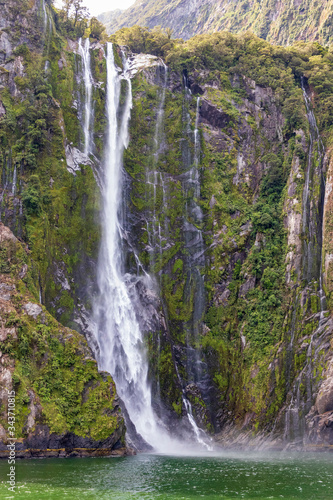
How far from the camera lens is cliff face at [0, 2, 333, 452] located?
82.4 feet

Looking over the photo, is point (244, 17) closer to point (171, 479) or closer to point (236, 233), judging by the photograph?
point (236, 233)

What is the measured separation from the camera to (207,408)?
31016 millimetres

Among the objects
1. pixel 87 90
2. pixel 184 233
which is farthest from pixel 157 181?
pixel 87 90

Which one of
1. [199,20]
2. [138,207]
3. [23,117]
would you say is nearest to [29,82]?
[23,117]

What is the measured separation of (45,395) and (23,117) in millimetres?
20345

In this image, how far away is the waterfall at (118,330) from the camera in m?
29.0

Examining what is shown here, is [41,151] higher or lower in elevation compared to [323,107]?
lower

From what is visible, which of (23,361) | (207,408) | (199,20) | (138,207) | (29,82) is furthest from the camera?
(199,20)

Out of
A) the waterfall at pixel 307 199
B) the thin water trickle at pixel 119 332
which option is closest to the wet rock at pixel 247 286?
the waterfall at pixel 307 199

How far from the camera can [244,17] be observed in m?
75.9

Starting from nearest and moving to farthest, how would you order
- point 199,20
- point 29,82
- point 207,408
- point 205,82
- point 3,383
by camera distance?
point 3,383
point 207,408
point 29,82
point 205,82
point 199,20

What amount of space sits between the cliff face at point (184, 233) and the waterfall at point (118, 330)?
2.50 ft

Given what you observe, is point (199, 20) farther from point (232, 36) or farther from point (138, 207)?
point (138, 207)

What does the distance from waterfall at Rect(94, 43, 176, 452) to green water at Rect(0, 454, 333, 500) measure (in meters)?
7.02
